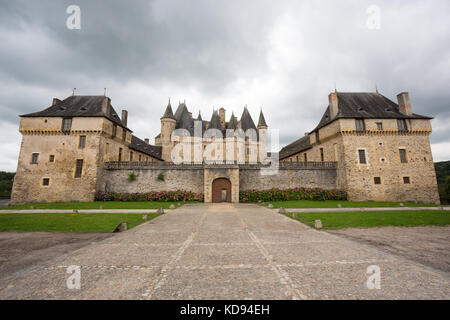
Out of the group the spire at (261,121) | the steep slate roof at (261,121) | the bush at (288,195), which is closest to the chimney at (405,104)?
the bush at (288,195)

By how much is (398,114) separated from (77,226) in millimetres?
29467

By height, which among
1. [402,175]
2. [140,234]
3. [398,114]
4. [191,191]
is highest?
[398,114]

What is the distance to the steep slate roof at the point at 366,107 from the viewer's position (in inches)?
826

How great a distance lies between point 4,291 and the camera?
8.83 feet

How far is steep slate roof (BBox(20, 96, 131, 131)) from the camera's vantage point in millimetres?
20938

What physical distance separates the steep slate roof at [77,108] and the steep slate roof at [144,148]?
20.9 ft

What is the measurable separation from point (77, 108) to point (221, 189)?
741 inches

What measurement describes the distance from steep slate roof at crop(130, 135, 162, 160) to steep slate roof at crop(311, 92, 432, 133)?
25078 millimetres

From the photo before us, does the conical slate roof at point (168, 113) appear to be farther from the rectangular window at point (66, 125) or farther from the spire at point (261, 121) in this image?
the spire at point (261, 121)

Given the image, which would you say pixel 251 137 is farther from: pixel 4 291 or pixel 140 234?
pixel 4 291

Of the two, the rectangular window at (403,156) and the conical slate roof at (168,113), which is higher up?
the conical slate roof at (168,113)

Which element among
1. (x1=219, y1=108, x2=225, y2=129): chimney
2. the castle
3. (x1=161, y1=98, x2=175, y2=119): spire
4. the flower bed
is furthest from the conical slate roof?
the flower bed

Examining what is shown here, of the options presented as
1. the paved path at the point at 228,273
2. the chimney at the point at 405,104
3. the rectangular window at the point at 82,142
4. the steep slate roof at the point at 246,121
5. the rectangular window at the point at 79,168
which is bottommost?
the paved path at the point at 228,273
